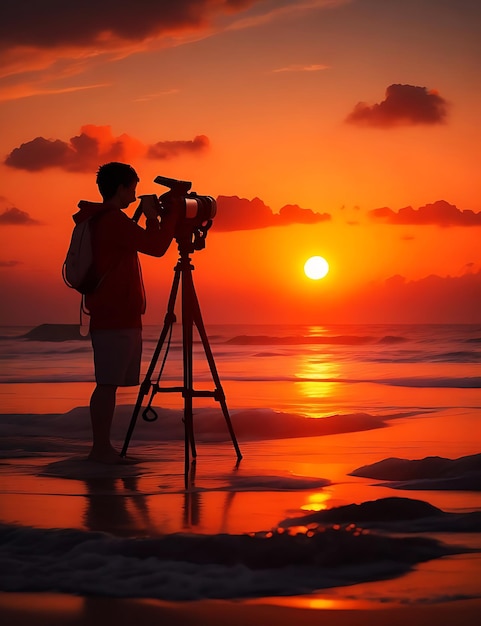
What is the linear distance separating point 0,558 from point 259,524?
107cm

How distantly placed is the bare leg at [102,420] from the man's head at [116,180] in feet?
3.78

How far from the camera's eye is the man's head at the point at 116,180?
5770 mm

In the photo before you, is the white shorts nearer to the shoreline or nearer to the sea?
the sea

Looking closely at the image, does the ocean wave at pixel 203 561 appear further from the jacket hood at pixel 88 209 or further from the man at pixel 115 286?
the jacket hood at pixel 88 209

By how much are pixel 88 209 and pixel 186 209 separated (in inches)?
23.1

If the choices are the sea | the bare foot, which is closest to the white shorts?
the sea

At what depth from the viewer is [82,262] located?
5.58m

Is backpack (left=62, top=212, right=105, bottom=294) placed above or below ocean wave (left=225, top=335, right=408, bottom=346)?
below

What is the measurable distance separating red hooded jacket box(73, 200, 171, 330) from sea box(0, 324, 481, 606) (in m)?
0.21

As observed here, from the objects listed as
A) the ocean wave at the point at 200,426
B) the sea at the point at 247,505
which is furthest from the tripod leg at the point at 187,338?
the ocean wave at the point at 200,426

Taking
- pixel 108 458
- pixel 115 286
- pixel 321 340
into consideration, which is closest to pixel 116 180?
pixel 115 286

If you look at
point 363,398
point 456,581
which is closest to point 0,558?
point 456,581

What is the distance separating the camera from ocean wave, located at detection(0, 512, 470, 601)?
118 inches

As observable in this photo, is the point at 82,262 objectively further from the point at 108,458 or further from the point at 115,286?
the point at 108,458
